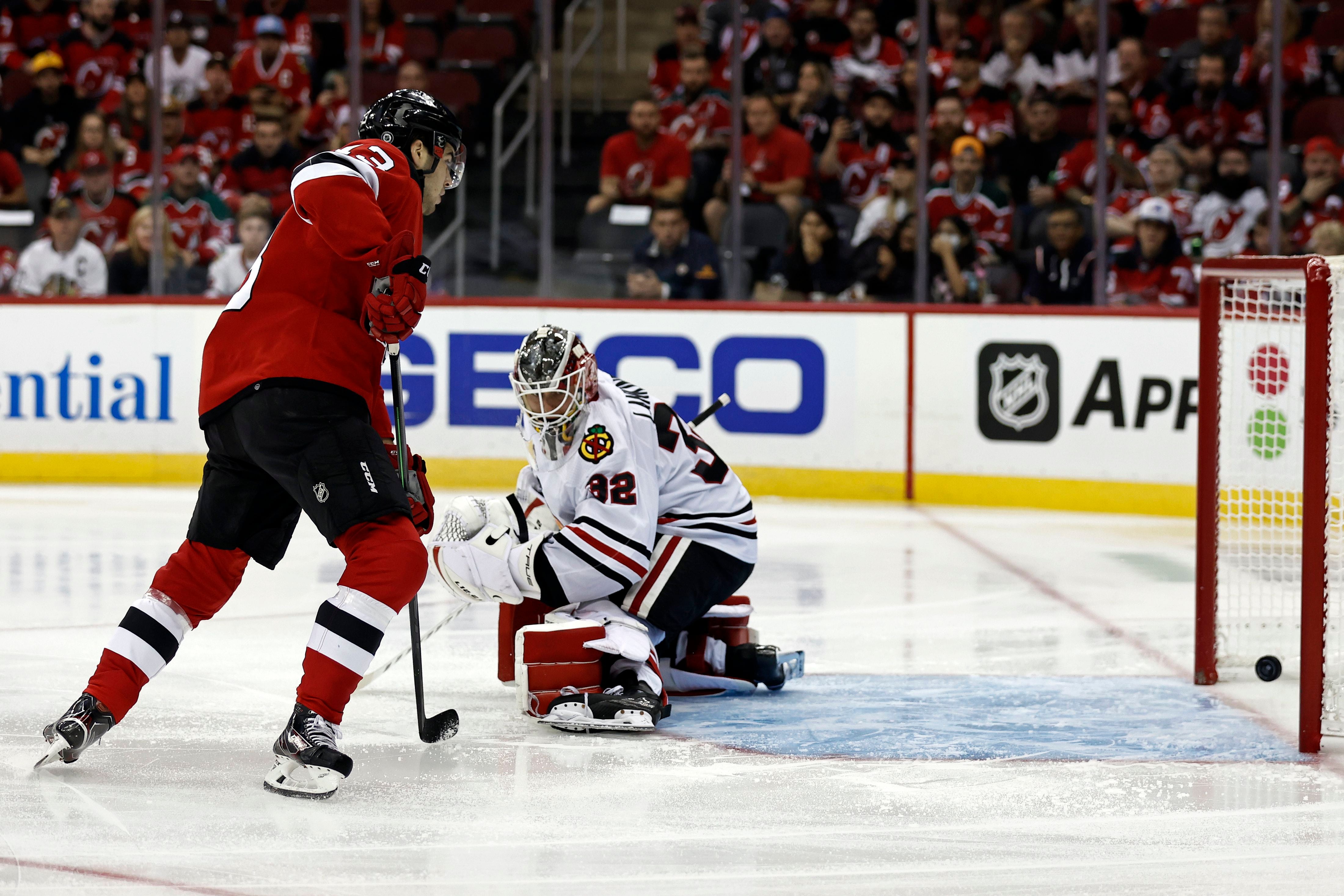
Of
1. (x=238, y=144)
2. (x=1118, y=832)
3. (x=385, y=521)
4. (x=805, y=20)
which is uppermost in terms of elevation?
(x=805, y=20)

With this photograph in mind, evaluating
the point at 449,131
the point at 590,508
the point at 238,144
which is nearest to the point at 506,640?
the point at 590,508

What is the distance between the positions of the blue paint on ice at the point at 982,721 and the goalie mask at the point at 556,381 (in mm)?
689

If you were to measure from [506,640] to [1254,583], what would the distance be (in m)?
2.35

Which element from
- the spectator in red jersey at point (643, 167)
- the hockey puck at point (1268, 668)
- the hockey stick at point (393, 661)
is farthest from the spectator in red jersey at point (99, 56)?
the hockey puck at point (1268, 668)

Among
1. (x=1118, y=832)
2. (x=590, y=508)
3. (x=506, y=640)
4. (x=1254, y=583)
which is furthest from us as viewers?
(x=1254, y=583)

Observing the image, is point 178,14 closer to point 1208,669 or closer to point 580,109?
point 580,109

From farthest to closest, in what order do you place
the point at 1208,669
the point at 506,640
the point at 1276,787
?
the point at 1208,669 < the point at 506,640 < the point at 1276,787

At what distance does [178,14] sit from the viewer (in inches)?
355

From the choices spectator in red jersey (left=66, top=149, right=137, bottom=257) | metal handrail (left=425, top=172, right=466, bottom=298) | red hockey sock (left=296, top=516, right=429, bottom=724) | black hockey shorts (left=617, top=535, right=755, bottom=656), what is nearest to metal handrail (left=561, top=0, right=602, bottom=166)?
metal handrail (left=425, top=172, right=466, bottom=298)

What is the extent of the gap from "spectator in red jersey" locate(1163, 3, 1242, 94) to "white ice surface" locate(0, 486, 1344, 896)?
3.75 meters

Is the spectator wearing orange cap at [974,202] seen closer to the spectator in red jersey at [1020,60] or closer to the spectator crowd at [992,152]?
the spectator crowd at [992,152]

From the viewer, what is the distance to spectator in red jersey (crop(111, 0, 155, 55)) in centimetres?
884

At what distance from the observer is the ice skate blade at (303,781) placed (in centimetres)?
314

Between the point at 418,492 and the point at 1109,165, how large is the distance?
5226 millimetres
